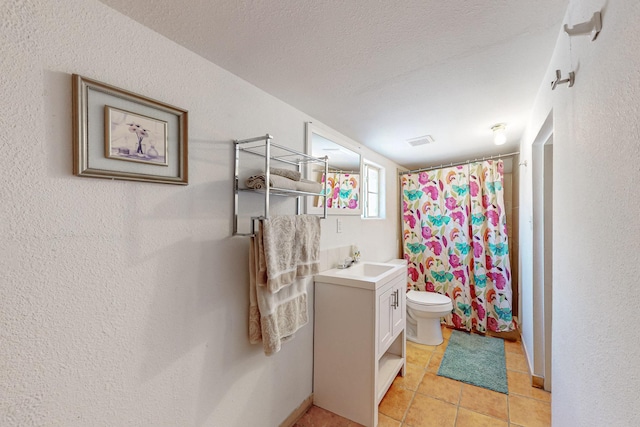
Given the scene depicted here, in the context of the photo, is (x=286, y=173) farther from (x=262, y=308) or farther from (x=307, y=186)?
(x=262, y=308)

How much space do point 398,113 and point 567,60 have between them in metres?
0.90

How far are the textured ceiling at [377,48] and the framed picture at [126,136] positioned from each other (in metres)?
0.29

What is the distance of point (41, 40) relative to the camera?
2.47 ft

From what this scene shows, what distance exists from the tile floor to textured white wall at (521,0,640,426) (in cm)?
67

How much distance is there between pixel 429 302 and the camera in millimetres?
2600

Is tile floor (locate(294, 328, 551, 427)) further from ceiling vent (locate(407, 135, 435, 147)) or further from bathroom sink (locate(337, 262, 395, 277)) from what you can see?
ceiling vent (locate(407, 135, 435, 147))

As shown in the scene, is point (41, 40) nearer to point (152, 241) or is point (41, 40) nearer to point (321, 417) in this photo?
point (152, 241)

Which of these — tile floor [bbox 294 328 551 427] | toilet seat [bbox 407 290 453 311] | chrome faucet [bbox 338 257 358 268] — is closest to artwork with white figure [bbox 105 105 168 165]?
chrome faucet [bbox 338 257 358 268]

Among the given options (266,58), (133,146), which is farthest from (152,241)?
(266,58)

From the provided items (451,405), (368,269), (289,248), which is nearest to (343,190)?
(368,269)

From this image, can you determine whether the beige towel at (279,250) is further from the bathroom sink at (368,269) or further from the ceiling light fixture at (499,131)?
the ceiling light fixture at (499,131)

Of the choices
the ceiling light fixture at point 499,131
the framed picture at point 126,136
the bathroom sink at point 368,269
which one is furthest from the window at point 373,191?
the framed picture at point 126,136

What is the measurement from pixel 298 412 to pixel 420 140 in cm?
234

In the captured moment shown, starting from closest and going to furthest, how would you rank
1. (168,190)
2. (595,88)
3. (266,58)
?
(595,88), (168,190), (266,58)
